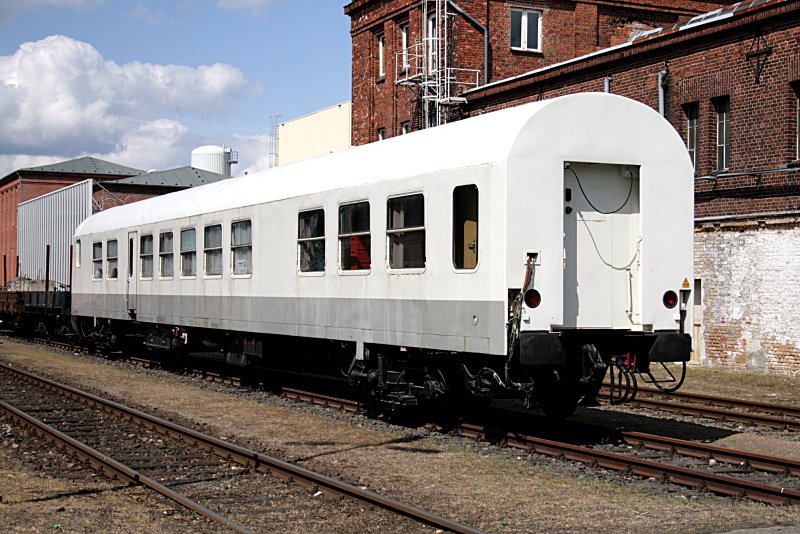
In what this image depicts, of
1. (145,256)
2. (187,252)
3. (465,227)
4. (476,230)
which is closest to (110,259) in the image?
(145,256)

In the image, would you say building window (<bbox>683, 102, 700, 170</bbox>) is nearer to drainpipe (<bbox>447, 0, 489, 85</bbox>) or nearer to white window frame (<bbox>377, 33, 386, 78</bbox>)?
drainpipe (<bbox>447, 0, 489, 85</bbox>)

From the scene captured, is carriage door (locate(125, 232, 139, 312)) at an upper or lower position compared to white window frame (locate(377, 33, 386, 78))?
lower

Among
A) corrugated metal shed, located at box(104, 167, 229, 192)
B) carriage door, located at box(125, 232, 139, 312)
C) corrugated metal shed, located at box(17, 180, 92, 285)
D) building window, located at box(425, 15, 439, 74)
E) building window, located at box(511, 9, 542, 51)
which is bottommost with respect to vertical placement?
carriage door, located at box(125, 232, 139, 312)

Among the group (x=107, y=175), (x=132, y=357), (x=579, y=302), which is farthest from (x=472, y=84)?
(x=107, y=175)

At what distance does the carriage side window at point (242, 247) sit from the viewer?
1590 centimetres

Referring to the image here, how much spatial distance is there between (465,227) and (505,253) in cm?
82

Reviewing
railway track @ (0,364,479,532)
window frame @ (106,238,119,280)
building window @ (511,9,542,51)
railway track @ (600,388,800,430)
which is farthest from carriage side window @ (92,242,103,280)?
building window @ (511,9,542,51)

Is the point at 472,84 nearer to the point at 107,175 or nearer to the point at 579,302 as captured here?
the point at 579,302

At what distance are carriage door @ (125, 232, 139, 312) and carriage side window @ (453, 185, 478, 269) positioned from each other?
38.4ft

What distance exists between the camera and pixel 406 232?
462 inches

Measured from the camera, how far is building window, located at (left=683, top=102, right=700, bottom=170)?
21.9 m

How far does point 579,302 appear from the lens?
10539mm

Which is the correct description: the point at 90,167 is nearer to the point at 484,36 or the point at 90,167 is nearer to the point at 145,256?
the point at 484,36

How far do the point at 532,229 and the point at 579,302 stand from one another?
96cm
